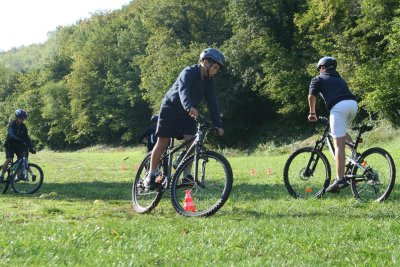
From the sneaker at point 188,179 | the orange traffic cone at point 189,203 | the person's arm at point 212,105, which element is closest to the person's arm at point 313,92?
the person's arm at point 212,105

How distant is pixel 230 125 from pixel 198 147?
4607 cm

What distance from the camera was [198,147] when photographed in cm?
648

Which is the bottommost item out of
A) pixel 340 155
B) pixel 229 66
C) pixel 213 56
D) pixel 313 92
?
pixel 340 155

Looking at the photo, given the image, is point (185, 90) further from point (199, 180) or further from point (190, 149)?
point (199, 180)

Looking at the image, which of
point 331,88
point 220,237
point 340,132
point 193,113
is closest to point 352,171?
point 340,132

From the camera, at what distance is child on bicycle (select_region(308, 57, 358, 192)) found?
7137 millimetres

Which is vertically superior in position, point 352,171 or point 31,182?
point 352,171

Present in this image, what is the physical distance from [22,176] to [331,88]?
28.1 feet

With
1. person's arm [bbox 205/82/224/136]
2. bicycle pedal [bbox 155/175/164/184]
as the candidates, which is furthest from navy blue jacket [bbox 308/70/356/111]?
bicycle pedal [bbox 155/175/164/184]

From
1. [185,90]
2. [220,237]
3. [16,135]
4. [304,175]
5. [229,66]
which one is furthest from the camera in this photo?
[229,66]

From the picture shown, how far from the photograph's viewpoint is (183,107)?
6656mm

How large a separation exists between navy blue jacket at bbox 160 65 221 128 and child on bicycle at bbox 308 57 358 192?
5.66 feet

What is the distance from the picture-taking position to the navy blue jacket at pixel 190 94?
6473mm

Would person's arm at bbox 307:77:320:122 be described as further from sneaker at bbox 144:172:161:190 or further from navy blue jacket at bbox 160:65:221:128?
sneaker at bbox 144:172:161:190
